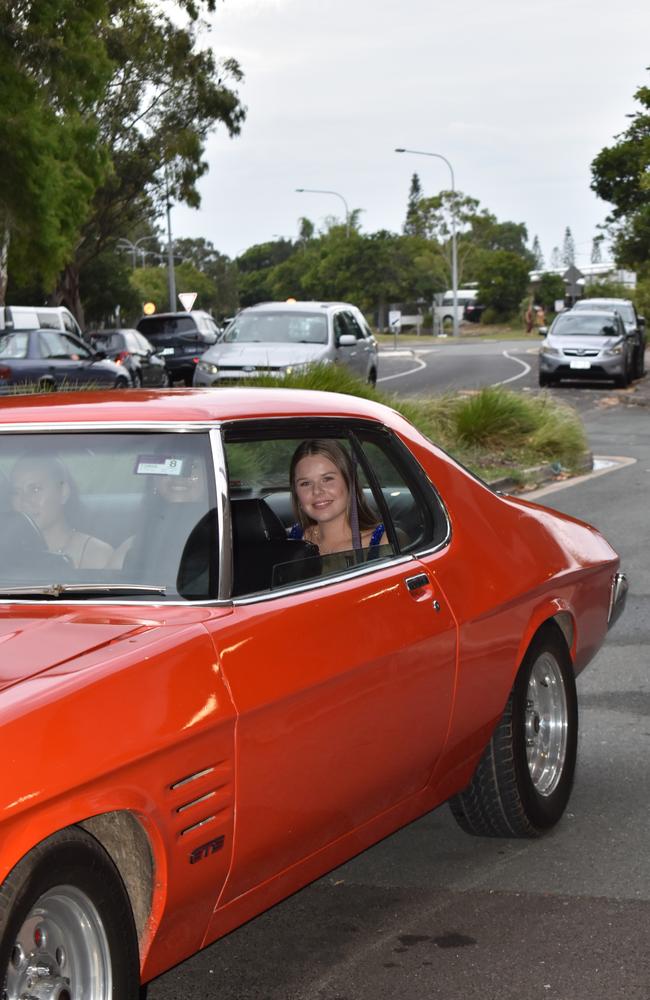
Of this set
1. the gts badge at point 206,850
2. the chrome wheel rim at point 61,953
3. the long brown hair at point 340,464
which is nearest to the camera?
the chrome wheel rim at point 61,953

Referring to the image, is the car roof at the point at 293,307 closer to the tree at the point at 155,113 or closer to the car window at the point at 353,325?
the car window at the point at 353,325

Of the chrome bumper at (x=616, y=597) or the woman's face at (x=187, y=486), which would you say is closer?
the woman's face at (x=187, y=486)

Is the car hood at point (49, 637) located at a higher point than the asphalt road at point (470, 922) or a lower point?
higher

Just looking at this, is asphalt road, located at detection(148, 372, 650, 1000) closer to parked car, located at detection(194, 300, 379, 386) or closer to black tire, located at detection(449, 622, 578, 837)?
black tire, located at detection(449, 622, 578, 837)

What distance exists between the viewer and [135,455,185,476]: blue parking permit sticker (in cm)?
366

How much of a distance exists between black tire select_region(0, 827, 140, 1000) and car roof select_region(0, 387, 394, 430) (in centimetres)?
121

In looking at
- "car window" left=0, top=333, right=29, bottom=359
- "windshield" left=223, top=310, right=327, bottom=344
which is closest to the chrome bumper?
"windshield" left=223, top=310, right=327, bottom=344

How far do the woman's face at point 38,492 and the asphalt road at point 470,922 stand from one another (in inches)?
49.4

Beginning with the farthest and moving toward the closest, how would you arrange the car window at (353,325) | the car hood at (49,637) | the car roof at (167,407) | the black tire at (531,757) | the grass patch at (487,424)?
1. the car window at (353,325)
2. the grass patch at (487,424)
3. the black tire at (531,757)
4. the car roof at (167,407)
5. the car hood at (49,637)

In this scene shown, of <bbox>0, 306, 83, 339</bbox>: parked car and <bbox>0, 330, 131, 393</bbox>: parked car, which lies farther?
<bbox>0, 306, 83, 339</bbox>: parked car

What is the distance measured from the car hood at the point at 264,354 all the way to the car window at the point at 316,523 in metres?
15.4

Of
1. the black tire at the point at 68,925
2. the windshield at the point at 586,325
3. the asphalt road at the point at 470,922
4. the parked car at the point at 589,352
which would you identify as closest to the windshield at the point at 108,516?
the black tire at the point at 68,925

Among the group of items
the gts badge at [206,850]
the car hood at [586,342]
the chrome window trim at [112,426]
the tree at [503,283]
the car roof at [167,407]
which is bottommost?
the gts badge at [206,850]

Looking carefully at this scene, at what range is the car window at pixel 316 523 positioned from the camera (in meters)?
3.81
